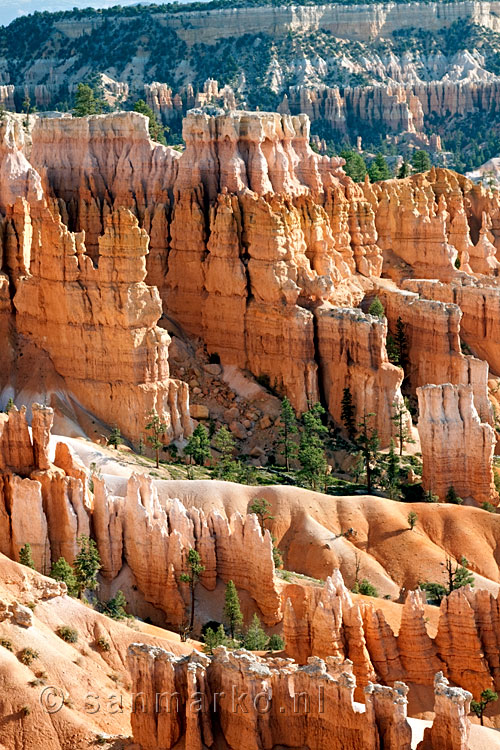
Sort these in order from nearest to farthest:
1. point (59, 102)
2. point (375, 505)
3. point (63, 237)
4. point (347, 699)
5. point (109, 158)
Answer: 1. point (347, 699)
2. point (375, 505)
3. point (63, 237)
4. point (109, 158)
5. point (59, 102)

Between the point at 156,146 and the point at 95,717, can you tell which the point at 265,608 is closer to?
the point at 95,717

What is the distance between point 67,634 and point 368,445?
30.8m

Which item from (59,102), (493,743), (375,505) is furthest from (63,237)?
(59,102)

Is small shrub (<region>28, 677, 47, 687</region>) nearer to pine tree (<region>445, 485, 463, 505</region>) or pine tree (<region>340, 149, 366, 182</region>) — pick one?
pine tree (<region>445, 485, 463, 505</region>)

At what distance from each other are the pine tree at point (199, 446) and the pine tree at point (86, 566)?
15.7m

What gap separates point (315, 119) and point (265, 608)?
134 meters

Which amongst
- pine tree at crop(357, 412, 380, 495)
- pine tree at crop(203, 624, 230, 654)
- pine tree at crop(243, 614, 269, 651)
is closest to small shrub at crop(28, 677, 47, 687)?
pine tree at crop(203, 624, 230, 654)

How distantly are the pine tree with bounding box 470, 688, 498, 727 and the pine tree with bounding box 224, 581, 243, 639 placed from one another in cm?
880

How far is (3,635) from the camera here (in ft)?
146

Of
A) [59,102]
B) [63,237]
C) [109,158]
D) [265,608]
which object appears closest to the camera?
[265,608]

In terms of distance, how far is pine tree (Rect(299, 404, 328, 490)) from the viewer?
235 feet

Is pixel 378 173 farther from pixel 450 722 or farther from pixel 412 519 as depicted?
pixel 450 722

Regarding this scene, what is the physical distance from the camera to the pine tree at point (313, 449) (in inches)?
2825

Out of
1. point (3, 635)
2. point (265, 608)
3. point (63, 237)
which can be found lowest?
point (265, 608)
